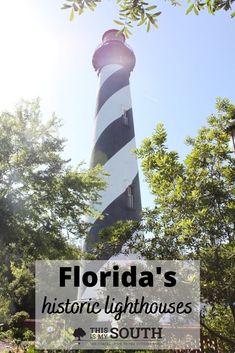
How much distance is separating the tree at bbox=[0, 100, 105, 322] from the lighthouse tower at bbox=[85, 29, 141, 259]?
3.88m

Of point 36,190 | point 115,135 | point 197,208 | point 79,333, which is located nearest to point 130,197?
point 115,135

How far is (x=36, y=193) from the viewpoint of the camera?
31.0 feet

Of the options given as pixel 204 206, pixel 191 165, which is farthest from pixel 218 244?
pixel 191 165

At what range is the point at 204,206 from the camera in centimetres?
494

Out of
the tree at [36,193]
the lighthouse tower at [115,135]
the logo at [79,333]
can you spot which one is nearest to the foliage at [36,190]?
the tree at [36,193]

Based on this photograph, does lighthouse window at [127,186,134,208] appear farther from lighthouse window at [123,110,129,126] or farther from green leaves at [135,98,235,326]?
green leaves at [135,98,235,326]

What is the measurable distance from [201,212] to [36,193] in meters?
5.87

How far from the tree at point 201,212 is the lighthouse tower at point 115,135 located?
834 centimetres

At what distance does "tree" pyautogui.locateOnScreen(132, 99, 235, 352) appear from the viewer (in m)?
4.68

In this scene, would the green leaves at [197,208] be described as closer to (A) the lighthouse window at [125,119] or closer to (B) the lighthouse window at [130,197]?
(B) the lighthouse window at [130,197]

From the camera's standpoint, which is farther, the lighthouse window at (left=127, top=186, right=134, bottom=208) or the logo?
the lighthouse window at (left=127, top=186, right=134, bottom=208)

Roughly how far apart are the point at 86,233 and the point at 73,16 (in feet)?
26.8

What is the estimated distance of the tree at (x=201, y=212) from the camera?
468 centimetres

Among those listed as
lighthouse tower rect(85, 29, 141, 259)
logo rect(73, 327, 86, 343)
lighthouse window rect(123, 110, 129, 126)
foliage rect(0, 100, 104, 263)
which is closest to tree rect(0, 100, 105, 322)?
foliage rect(0, 100, 104, 263)
